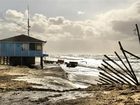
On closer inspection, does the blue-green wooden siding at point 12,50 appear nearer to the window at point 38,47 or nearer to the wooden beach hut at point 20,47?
the wooden beach hut at point 20,47

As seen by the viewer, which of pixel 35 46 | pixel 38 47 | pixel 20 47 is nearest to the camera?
pixel 20 47

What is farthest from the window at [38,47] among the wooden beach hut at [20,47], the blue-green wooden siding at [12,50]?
the blue-green wooden siding at [12,50]

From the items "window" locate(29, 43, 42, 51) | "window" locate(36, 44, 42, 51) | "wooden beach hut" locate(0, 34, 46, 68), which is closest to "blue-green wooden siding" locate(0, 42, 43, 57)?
"wooden beach hut" locate(0, 34, 46, 68)

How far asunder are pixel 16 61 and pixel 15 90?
157 feet

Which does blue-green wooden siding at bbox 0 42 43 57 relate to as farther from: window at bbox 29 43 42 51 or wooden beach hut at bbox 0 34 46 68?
window at bbox 29 43 42 51

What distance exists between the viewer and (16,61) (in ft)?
228

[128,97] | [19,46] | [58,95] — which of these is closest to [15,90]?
[58,95]

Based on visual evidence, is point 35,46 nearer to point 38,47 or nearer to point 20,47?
point 38,47

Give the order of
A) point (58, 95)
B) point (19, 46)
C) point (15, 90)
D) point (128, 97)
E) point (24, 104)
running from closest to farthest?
1. point (128, 97)
2. point (24, 104)
3. point (58, 95)
4. point (15, 90)
5. point (19, 46)

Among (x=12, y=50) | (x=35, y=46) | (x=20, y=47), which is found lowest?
(x=12, y=50)

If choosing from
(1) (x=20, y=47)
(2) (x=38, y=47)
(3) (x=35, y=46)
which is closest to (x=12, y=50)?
(1) (x=20, y=47)

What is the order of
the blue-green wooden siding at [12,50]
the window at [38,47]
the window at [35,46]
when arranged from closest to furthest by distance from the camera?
1. the blue-green wooden siding at [12,50]
2. the window at [35,46]
3. the window at [38,47]

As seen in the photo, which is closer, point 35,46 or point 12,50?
point 12,50

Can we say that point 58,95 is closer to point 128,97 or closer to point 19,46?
point 128,97
